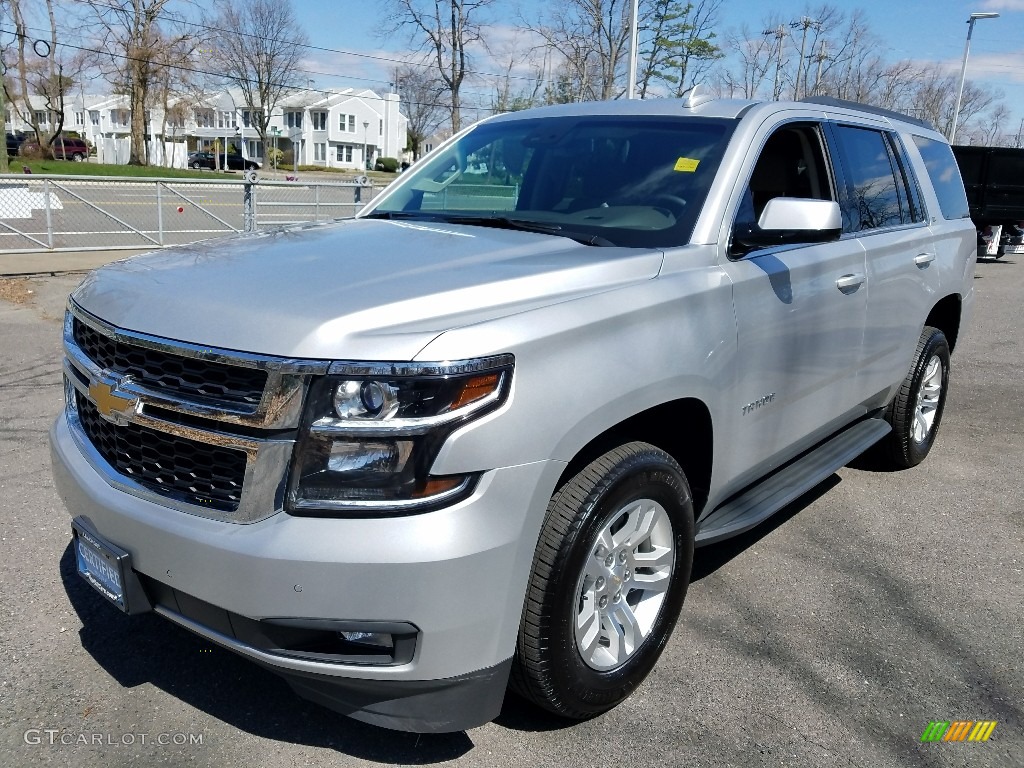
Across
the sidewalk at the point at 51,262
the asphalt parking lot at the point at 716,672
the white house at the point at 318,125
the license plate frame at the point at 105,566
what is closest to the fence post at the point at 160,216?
the sidewalk at the point at 51,262

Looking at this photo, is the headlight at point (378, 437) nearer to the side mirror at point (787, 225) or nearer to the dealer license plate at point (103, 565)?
the dealer license plate at point (103, 565)

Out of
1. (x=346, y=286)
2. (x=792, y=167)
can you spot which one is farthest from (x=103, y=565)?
(x=792, y=167)

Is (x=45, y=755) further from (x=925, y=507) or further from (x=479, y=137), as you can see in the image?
(x=925, y=507)

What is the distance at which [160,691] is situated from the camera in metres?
2.87

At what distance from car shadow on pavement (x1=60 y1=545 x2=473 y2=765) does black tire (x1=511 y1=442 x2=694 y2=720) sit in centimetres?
41

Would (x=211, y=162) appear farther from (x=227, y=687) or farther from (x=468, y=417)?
(x=468, y=417)

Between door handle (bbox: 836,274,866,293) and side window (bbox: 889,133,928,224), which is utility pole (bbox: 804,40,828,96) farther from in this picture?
door handle (bbox: 836,274,866,293)

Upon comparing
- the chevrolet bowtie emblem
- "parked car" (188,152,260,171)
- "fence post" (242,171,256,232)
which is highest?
the chevrolet bowtie emblem

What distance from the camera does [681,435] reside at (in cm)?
308

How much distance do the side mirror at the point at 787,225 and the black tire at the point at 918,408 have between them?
2.06m

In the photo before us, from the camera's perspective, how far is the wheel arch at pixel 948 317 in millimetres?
5406

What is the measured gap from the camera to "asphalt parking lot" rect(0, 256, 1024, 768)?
104 inches

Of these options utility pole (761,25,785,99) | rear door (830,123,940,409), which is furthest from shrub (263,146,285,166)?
rear door (830,123,940,409)

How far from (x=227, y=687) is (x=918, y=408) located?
4240 millimetres
